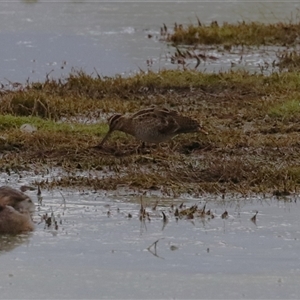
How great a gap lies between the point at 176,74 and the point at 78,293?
6.71m

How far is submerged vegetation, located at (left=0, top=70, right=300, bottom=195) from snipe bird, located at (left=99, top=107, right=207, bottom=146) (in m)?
0.13

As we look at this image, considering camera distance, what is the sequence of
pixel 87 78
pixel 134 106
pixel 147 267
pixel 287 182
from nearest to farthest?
pixel 147 267, pixel 287 182, pixel 134 106, pixel 87 78

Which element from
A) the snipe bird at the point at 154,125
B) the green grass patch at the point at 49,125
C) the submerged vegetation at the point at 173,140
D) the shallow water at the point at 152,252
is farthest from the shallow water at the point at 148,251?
the green grass patch at the point at 49,125

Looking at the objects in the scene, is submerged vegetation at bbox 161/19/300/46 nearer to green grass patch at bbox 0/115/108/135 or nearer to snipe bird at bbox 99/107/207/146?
green grass patch at bbox 0/115/108/135

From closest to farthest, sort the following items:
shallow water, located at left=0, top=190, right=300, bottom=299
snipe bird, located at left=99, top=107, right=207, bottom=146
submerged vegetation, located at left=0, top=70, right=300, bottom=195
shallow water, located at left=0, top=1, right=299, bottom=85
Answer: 1. shallow water, located at left=0, top=190, right=300, bottom=299
2. submerged vegetation, located at left=0, top=70, right=300, bottom=195
3. snipe bird, located at left=99, top=107, right=207, bottom=146
4. shallow water, located at left=0, top=1, right=299, bottom=85

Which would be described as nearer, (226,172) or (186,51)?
(226,172)

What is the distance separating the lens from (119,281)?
5.83 meters

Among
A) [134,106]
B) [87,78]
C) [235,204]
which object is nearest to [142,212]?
[235,204]

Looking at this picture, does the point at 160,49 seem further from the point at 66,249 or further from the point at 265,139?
the point at 66,249

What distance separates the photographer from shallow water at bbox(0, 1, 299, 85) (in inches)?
523

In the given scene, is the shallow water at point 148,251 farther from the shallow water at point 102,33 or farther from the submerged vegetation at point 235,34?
the submerged vegetation at point 235,34

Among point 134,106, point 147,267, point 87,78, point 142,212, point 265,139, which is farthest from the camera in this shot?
point 87,78

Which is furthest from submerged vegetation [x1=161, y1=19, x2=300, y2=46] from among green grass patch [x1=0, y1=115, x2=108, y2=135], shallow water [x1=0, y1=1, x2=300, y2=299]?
shallow water [x1=0, y1=1, x2=300, y2=299]

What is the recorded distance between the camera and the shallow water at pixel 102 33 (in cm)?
1328
